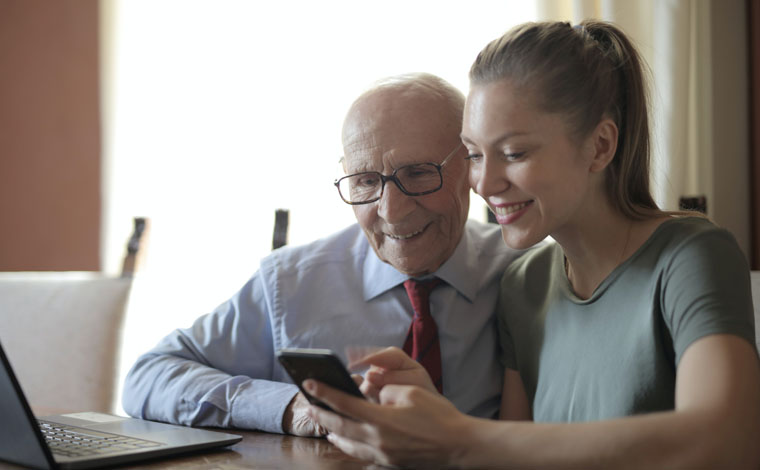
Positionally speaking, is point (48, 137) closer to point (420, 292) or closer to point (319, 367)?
point (420, 292)

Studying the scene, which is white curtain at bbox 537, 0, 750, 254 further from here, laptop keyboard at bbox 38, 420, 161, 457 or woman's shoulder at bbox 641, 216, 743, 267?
laptop keyboard at bbox 38, 420, 161, 457

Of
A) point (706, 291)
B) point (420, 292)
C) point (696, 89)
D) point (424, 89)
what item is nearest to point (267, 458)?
point (420, 292)

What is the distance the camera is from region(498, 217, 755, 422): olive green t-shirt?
39.4 inches

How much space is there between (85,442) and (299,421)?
36cm

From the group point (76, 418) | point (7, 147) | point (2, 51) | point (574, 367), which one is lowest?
point (76, 418)

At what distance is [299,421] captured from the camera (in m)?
1.32

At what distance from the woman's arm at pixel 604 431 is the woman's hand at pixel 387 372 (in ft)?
0.57

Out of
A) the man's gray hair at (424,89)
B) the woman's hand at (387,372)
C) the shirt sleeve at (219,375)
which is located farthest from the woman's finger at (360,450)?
the man's gray hair at (424,89)

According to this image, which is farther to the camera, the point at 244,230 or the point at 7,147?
the point at 7,147

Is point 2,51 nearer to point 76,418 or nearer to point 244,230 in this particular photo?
point 244,230

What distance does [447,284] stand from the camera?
1589 mm

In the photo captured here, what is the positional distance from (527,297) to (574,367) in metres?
0.21

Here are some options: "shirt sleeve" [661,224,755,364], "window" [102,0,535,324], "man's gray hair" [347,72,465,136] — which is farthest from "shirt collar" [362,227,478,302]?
"window" [102,0,535,324]

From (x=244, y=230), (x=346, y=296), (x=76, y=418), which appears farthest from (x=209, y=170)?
(x=76, y=418)
